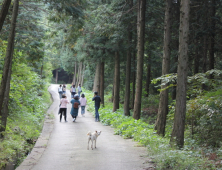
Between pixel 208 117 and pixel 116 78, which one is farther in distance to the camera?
pixel 116 78

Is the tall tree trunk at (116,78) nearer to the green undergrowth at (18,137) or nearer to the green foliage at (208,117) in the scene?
the green undergrowth at (18,137)

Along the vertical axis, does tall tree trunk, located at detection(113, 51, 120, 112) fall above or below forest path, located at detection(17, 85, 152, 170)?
above

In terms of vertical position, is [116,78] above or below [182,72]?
above

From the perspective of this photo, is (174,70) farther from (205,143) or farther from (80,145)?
(80,145)

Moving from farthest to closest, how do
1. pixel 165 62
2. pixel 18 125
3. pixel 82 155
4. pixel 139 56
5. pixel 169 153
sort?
pixel 139 56
pixel 18 125
pixel 165 62
pixel 82 155
pixel 169 153

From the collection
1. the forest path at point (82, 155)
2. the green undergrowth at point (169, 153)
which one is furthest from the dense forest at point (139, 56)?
the forest path at point (82, 155)

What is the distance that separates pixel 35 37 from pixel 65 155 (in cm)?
748

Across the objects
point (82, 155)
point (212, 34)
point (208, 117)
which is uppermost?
point (212, 34)

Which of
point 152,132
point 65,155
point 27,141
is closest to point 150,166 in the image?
point 65,155

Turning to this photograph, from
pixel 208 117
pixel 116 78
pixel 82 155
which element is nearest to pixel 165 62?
pixel 208 117

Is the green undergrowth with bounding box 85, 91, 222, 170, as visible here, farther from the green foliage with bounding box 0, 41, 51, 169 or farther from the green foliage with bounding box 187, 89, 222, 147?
the green foliage with bounding box 0, 41, 51, 169

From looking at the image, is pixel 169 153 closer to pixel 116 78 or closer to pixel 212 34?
pixel 212 34

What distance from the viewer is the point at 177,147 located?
8.21 meters

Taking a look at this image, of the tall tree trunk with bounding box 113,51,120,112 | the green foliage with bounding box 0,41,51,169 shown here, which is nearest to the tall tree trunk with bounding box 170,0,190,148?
the green foliage with bounding box 0,41,51,169
